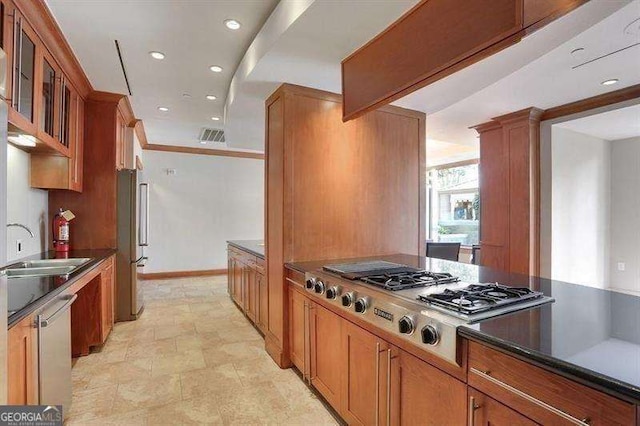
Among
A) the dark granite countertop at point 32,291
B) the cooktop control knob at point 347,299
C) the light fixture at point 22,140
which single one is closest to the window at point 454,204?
the cooktop control knob at point 347,299

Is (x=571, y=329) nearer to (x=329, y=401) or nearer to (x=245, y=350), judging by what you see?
(x=329, y=401)

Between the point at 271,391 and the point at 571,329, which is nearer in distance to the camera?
the point at 571,329

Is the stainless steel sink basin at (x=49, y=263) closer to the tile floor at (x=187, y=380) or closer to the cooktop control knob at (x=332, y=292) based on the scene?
the tile floor at (x=187, y=380)

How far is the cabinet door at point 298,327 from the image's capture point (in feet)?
8.13

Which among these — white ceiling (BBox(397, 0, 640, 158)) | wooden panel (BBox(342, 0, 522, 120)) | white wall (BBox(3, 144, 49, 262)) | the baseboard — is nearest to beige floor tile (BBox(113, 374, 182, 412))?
white wall (BBox(3, 144, 49, 262))

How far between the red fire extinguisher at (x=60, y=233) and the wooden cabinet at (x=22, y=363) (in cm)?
217

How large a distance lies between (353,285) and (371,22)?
5.22ft

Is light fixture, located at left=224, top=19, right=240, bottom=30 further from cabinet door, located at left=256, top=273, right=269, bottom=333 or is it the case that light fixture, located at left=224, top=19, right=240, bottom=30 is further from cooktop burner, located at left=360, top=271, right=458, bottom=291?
cabinet door, located at left=256, top=273, right=269, bottom=333

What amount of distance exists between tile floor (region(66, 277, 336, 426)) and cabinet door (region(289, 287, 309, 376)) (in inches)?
6.7

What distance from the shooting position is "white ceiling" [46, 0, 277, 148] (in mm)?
2312

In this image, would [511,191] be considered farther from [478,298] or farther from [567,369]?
[567,369]

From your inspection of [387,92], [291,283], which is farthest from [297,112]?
[291,283]

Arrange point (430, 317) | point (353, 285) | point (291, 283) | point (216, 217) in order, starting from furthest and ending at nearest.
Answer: point (216, 217), point (291, 283), point (353, 285), point (430, 317)

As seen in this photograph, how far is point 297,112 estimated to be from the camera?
2855mm
